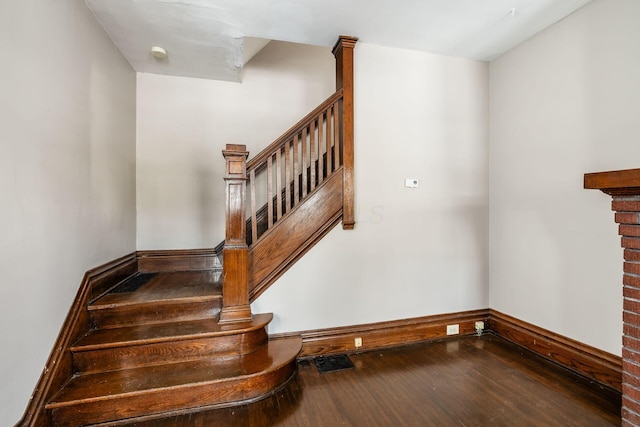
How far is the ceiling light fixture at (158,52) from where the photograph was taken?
8.85ft

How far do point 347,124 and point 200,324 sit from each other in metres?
2.14

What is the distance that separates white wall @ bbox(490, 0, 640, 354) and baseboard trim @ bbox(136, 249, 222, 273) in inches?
127

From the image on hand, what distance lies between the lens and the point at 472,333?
2.95m

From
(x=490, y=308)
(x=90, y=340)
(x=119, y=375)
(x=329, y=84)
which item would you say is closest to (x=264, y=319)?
(x=119, y=375)

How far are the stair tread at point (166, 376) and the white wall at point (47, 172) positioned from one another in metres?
0.26

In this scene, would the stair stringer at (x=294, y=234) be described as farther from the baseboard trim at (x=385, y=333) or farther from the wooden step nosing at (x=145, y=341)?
the baseboard trim at (x=385, y=333)

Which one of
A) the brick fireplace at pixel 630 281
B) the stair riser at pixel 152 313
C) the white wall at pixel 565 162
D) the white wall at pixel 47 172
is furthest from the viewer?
the stair riser at pixel 152 313

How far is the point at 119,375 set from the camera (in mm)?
1874

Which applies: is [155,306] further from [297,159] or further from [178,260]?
[297,159]

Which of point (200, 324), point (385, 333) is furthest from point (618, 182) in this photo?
point (200, 324)

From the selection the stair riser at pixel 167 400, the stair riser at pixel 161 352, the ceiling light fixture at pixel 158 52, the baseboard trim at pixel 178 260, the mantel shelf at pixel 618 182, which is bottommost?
the stair riser at pixel 167 400

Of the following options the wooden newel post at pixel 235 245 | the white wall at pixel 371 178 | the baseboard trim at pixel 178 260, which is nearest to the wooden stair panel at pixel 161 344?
the wooden newel post at pixel 235 245

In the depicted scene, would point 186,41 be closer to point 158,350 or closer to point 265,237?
point 265,237

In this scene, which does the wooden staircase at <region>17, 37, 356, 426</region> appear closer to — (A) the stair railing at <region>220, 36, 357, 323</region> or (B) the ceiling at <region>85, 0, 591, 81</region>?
(A) the stair railing at <region>220, 36, 357, 323</region>
